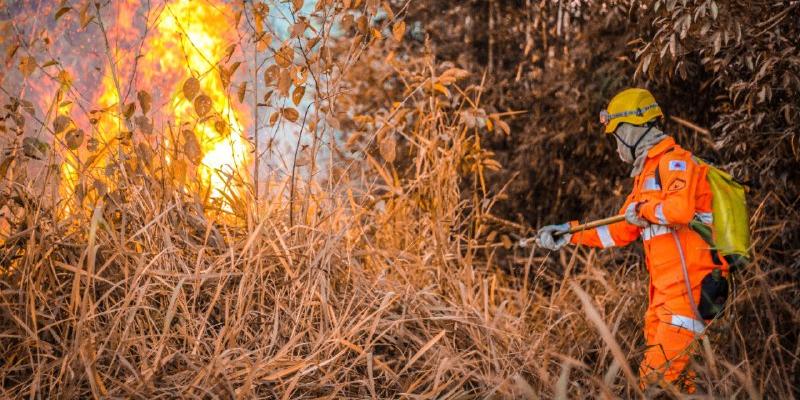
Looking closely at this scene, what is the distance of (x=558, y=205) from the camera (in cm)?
839

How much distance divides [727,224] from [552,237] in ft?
2.78

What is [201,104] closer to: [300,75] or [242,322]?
[300,75]

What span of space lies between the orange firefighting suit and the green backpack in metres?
0.04

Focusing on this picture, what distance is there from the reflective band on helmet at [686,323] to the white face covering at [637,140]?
74cm

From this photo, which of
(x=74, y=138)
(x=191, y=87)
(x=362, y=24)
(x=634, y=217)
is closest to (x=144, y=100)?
(x=191, y=87)

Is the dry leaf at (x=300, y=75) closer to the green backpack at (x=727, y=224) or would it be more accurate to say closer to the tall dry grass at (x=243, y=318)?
the tall dry grass at (x=243, y=318)

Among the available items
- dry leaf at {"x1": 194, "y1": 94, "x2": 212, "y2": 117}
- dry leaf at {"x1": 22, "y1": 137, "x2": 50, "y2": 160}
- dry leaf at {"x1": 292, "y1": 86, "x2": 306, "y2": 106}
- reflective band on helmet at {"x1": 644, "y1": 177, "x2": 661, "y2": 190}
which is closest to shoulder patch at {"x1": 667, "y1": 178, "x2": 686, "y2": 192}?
reflective band on helmet at {"x1": 644, "y1": 177, "x2": 661, "y2": 190}

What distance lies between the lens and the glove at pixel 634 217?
4137 mm

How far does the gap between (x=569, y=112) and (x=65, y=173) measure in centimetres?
481

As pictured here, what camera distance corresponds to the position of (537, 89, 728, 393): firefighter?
3.97m

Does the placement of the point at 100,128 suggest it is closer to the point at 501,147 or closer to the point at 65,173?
the point at 65,173

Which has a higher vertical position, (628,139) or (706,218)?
(628,139)

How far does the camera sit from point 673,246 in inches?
162

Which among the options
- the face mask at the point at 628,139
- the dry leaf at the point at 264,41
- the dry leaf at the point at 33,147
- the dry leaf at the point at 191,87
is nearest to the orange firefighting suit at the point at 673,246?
the face mask at the point at 628,139
